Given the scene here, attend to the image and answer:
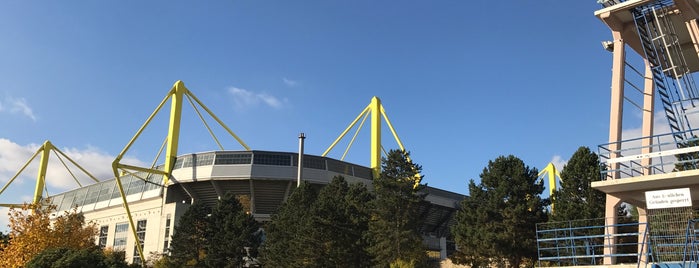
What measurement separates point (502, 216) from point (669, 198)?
67.1 ft

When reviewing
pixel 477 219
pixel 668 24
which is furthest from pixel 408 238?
pixel 668 24

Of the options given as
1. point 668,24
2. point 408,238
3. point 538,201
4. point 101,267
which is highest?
point 668,24

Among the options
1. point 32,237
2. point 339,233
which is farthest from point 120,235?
point 339,233

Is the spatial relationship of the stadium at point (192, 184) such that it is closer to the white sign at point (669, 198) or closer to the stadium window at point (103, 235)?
the stadium window at point (103, 235)

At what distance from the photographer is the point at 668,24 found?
20.2m

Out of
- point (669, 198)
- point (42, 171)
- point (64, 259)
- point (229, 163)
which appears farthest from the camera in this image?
point (42, 171)

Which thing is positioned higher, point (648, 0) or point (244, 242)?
point (648, 0)

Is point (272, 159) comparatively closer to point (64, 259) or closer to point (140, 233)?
point (140, 233)

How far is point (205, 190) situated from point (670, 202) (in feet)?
257

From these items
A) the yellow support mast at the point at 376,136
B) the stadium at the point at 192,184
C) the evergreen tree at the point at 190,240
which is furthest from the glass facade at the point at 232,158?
the evergreen tree at the point at 190,240

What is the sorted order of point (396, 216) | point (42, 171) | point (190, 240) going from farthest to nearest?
point (42, 171) < point (190, 240) < point (396, 216)

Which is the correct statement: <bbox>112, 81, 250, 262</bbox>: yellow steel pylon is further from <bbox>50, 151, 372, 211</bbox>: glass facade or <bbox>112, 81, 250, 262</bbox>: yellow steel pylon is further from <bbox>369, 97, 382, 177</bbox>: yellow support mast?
<bbox>369, 97, 382, 177</bbox>: yellow support mast

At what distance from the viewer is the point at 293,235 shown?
43.3 metres

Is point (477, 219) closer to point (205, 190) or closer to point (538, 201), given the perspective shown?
point (538, 201)
